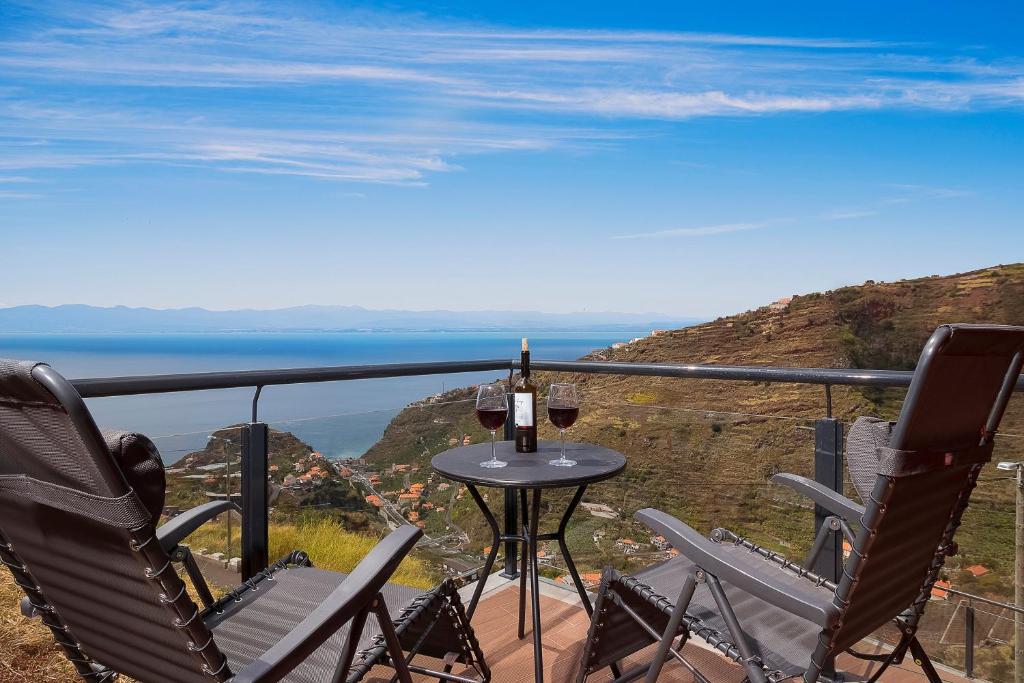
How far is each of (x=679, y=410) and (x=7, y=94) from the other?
8017cm

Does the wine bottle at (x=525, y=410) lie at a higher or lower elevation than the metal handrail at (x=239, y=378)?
lower

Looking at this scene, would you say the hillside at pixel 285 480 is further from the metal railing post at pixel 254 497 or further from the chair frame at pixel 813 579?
the chair frame at pixel 813 579

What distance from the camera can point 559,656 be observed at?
258cm

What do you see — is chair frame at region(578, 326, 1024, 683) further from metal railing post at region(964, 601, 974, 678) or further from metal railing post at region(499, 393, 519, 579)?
metal railing post at region(499, 393, 519, 579)

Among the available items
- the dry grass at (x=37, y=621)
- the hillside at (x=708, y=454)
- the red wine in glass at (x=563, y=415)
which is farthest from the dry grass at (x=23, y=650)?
the red wine in glass at (x=563, y=415)

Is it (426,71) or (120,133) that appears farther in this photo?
(120,133)

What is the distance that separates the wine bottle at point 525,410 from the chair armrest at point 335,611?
2.97 feet

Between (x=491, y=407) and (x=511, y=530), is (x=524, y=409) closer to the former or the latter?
→ (x=491, y=407)

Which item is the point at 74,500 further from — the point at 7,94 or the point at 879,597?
the point at 7,94

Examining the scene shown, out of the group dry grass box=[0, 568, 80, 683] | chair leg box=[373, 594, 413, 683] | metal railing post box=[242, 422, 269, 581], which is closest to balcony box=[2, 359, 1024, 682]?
metal railing post box=[242, 422, 269, 581]

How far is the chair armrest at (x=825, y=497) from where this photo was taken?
1902 millimetres

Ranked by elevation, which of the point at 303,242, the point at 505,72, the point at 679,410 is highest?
the point at 505,72

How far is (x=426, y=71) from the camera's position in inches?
1092

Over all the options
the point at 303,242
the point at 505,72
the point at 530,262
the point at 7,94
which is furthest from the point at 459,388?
the point at 7,94
